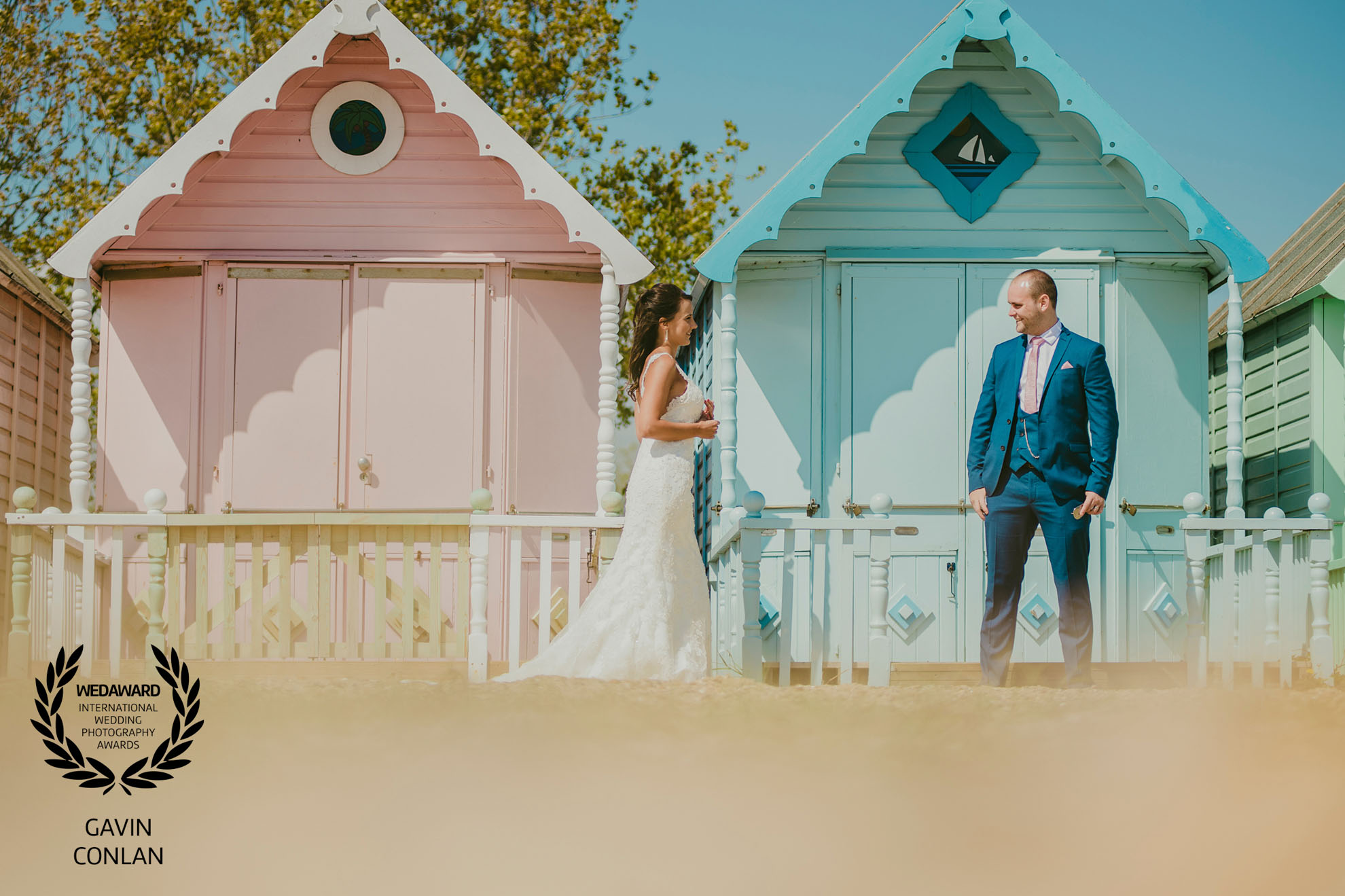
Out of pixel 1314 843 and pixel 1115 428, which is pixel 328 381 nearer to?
pixel 1115 428

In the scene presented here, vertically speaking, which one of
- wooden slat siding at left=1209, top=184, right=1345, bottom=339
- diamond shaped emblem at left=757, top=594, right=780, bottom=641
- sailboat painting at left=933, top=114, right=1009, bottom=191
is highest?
sailboat painting at left=933, top=114, right=1009, bottom=191

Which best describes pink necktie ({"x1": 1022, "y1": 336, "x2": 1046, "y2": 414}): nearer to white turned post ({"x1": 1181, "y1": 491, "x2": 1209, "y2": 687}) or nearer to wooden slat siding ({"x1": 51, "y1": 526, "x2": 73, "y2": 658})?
white turned post ({"x1": 1181, "y1": 491, "x2": 1209, "y2": 687})

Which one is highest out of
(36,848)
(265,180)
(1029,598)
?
(265,180)

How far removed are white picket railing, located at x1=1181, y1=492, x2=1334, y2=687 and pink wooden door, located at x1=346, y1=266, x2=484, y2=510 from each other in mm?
4586

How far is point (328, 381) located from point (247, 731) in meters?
3.91

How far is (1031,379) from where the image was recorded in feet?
25.3

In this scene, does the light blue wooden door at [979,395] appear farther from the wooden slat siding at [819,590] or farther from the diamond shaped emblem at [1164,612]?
the wooden slat siding at [819,590]

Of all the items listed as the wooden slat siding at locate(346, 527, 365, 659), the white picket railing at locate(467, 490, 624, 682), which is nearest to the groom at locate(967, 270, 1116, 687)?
the white picket railing at locate(467, 490, 624, 682)

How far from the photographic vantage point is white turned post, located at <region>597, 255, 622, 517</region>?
8.77m

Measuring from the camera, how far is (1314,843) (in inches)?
206

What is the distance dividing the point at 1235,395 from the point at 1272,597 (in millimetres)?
1422

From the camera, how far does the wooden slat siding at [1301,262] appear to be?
1012 centimetres

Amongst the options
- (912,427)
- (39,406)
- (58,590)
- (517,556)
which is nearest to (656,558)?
(517,556)

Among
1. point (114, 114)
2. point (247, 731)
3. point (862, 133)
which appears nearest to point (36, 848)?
point (247, 731)
